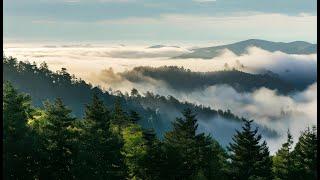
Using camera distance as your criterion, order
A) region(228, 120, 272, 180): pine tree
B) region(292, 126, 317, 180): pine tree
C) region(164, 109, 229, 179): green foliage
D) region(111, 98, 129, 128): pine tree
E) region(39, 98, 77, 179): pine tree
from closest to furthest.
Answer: region(39, 98, 77, 179): pine tree → region(228, 120, 272, 180): pine tree → region(164, 109, 229, 179): green foliage → region(292, 126, 317, 180): pine tree → region(111, 98, 129, 128): pine tree

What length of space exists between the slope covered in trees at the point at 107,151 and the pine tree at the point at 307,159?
9 centimetres

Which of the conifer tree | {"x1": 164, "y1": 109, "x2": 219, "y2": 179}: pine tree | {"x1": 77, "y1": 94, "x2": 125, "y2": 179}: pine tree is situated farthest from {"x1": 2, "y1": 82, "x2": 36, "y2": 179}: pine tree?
the conifer tree

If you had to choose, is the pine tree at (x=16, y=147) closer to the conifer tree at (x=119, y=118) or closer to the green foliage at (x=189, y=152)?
the green foliage at (x=189, y=152)

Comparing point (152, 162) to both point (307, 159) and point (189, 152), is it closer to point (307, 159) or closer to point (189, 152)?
point (189, 152)

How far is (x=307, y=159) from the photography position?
241ft

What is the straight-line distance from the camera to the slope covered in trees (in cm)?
4741

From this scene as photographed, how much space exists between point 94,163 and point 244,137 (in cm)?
1876

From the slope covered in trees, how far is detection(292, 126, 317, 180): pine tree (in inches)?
3.5

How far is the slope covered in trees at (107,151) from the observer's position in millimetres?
47406

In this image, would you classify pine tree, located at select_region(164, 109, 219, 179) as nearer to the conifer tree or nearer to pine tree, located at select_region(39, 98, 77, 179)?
pine tree, located at select_region(39, 98, 77, 179)

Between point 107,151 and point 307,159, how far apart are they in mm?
29636

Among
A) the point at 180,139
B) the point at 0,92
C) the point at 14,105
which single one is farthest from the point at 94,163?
the point at 0,92

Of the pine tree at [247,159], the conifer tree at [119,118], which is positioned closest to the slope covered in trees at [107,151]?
the pine tree at [247,159]

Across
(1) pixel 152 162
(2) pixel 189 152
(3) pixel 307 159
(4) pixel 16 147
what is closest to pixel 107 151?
(1) pixel 152 162
